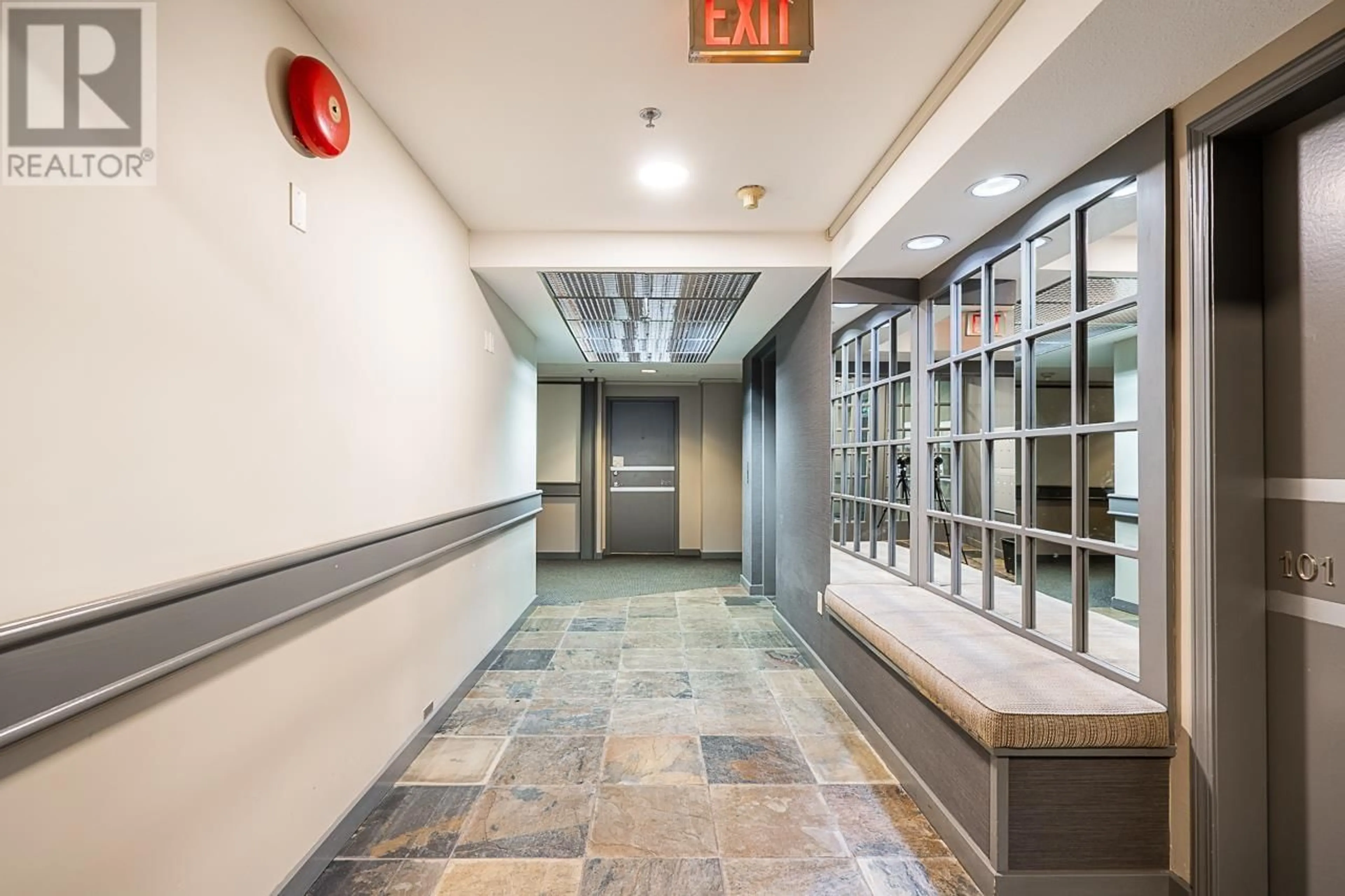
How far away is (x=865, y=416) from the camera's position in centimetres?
341

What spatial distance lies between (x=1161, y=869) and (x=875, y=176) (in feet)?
7.76

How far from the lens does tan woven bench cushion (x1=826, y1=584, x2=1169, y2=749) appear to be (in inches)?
60.8

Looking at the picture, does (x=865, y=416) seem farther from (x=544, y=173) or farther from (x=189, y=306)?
(x=189, y=306)

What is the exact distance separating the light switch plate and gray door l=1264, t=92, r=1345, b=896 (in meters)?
2.41

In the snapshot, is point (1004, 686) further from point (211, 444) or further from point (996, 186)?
point (211, 444)

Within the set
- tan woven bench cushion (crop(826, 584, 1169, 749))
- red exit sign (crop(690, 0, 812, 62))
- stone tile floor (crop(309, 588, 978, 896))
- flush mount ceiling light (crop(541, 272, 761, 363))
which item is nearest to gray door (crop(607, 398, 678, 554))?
flush mount ceiling light (crop(541, 272, 761, 363))

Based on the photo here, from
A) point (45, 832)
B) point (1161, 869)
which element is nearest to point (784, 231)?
point (1161, 869)

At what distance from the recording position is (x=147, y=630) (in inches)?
42.4

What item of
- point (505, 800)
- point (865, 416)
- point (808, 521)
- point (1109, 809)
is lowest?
point (505, 800)

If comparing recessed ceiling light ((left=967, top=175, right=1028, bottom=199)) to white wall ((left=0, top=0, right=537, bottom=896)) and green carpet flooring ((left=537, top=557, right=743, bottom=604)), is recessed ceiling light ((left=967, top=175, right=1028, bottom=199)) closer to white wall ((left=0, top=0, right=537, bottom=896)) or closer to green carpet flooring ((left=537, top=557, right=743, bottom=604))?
white wall ((left=0, top=0, right=537, bottom=896))

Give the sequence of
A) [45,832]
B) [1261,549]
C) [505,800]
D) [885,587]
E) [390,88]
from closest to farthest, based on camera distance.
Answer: [45,832]
[1261,549]
[390,88]
[505,800]
[885,587]

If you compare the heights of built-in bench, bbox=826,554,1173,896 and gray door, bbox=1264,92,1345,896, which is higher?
gray door, bbox=1264,92,1345,896

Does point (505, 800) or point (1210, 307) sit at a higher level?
point (1210, 307)

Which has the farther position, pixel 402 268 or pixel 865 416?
pixel 865 416
